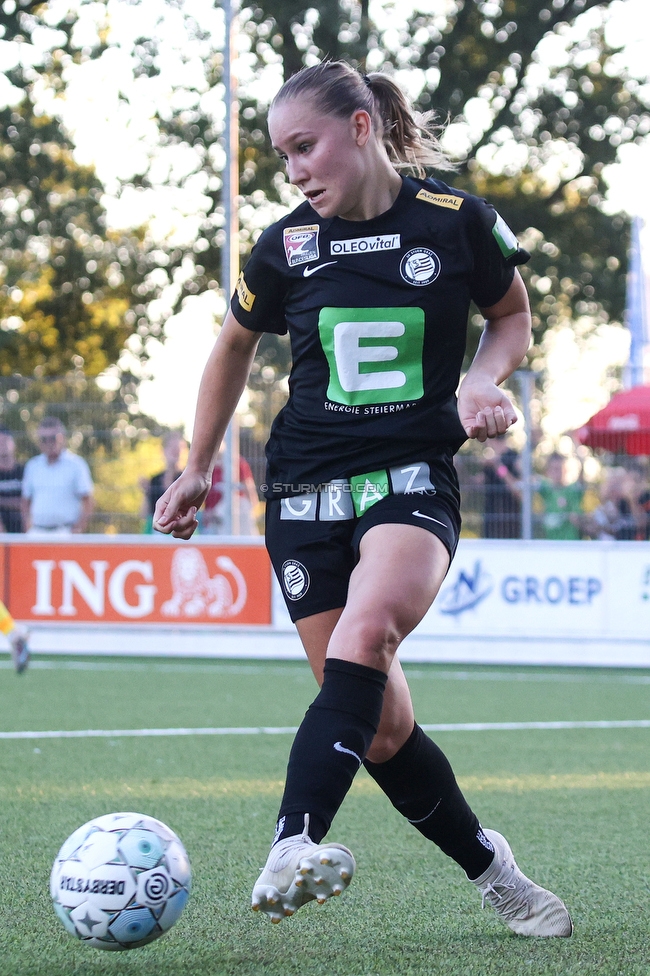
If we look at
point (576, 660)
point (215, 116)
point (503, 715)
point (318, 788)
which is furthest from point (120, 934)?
point (215, 116)

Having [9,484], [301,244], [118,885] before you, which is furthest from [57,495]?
[118,885]

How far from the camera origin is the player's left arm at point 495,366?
3070 mm

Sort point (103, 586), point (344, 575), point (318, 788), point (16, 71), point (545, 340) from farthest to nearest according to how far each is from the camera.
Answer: point (545, 340) → point (16, 71) → point (103, 586) → point (344, 575) → point (318, 788)

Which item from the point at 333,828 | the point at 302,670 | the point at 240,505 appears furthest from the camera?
the point at 240,505

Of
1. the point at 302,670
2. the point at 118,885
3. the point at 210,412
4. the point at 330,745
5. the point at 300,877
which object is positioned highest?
the point at 210,412

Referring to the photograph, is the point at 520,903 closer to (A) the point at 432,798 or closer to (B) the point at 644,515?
(A) the point at 432,798

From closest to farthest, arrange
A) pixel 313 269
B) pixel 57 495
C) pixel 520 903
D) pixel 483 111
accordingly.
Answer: pixel 313 269 → pixel 520 903 → pixel 57 495 → pixel 483 111

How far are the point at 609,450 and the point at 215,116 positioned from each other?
16.3 m

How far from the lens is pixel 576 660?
1230cm

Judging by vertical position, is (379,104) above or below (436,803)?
above

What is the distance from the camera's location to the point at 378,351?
128 inches

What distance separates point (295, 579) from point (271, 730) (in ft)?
15.4

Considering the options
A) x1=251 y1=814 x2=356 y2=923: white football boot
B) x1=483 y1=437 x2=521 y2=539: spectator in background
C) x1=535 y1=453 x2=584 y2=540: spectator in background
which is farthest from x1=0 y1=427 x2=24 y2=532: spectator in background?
x1=251 y1=814 x2=356 y2=923: white football boot

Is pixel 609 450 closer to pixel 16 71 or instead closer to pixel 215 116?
pixel 215 116
